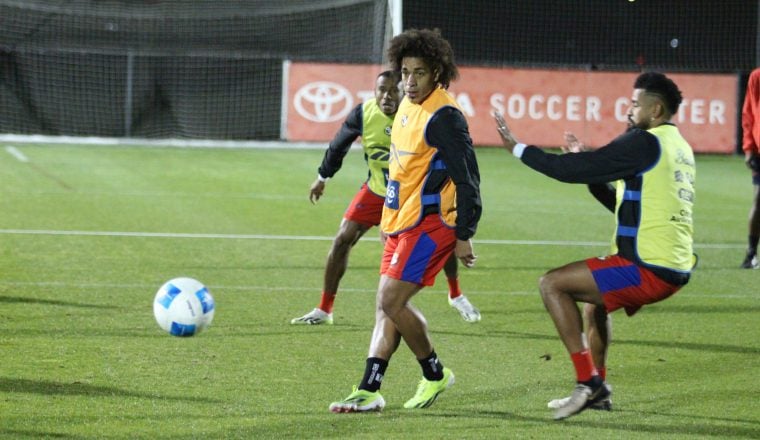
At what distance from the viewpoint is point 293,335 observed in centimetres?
922

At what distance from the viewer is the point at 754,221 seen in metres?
13.3

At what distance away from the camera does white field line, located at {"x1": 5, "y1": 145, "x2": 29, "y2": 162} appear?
24453 mm

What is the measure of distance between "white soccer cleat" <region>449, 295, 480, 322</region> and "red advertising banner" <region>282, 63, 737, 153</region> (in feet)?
59.2

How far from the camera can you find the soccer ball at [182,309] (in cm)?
780

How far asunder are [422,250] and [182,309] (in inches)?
72.0

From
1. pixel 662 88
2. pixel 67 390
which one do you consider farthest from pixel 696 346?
pixel 67 390

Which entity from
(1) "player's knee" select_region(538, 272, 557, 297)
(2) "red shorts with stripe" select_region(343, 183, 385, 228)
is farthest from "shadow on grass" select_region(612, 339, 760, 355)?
(1) "player's knee" select_region(538, 272, 557, 297)

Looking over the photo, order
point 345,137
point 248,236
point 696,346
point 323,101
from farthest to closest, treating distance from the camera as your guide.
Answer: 1. point 323,101
2. point 248,236
3. point 345,137
4. point 696,346

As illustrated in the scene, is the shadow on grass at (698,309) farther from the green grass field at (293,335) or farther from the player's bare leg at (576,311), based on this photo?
the player's bare leg at (576,311)

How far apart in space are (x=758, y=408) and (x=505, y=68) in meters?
22.3

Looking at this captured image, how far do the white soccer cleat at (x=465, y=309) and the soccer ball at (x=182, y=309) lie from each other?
2.82 meters

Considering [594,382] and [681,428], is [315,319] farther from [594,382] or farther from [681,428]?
[681,428]

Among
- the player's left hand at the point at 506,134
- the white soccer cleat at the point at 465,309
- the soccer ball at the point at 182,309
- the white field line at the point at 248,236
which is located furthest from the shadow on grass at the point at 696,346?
the white field line at the point at 248,236

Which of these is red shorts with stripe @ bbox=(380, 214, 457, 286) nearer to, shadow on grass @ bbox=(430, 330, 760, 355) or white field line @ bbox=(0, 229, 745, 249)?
shadow on grass @ bbox=(430, 330, 760, 355)
